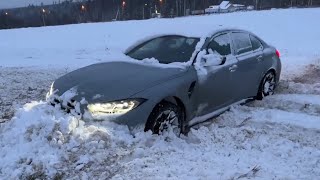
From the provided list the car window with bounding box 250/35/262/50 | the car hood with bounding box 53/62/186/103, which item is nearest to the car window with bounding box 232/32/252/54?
the car window with bounding box 250/35/262/50

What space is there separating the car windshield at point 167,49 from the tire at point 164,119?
1.02 m

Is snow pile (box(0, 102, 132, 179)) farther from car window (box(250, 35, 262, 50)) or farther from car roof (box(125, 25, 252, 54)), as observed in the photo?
car window (box(250, 35, 262, 50))

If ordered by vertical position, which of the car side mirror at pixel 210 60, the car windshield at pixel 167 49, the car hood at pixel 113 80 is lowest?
the car hood at pixel 113 80

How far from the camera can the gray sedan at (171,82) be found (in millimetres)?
5230

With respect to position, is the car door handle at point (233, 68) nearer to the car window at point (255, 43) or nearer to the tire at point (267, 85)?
the car window at point (255, 43)

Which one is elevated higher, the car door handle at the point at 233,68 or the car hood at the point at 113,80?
the car hood at the point at 113,80

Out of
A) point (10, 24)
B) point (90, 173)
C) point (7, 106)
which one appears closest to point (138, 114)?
point (90, 173)

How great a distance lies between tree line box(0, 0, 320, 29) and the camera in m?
85.6

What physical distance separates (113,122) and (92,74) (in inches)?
45.9

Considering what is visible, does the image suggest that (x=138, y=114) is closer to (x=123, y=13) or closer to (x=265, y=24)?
(x=265, y=24)

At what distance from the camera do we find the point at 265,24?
1174 inches

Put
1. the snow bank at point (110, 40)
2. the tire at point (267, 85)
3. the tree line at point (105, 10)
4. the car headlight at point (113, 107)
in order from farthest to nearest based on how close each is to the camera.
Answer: the tree line at point (105, 10) → the snow bank at point (110, 40) → the tire at point (267, 85) → the car headlight at point (113, 107)

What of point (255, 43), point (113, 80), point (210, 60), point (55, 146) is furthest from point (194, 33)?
point (55, 146)

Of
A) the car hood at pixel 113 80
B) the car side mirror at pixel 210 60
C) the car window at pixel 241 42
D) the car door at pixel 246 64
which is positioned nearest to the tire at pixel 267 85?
the car door at pixel 246 64
